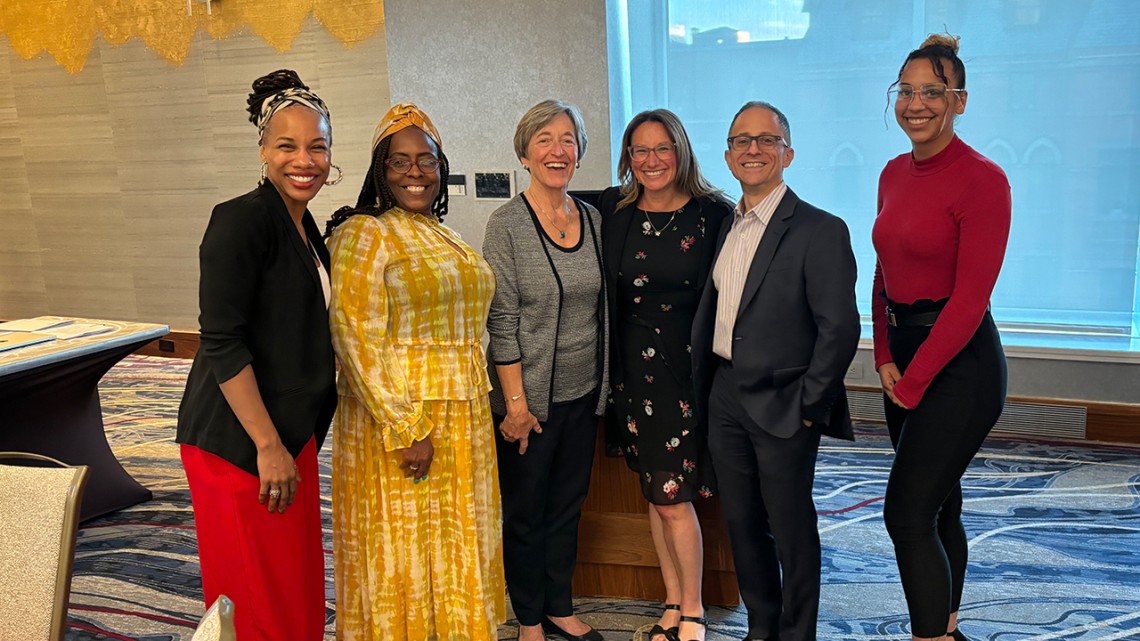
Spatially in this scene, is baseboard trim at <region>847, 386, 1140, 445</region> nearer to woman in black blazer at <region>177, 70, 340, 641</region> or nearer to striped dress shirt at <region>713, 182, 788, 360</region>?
striped dress shirt at <region>713, 182, 788, 360</region>

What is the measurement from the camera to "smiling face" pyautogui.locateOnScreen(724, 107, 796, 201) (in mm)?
2289

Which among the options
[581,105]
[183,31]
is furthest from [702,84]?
[183,31]

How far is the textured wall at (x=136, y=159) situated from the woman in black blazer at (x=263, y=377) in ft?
13.0

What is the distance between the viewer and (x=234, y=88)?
20.5ft

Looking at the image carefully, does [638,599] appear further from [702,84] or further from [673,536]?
[702,84]

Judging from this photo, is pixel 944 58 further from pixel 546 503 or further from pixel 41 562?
pixel 41 562

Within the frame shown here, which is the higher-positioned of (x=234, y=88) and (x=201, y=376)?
(x=234, y=88)

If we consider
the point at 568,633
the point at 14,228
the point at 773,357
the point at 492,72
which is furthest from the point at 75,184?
the point at 773,357

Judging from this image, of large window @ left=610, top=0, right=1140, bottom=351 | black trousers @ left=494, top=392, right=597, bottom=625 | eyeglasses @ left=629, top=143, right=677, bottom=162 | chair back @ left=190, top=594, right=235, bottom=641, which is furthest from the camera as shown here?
large window @ left=610, top=0, right=1140, bottom=351

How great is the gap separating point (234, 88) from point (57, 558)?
5318mm

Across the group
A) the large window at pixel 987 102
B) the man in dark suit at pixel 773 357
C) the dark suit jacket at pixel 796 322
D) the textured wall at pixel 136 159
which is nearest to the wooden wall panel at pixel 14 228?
the textured wall at pixel 136 159

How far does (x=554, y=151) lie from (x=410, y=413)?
31.4 inches

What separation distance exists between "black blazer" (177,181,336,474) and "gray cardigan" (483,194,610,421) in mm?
512

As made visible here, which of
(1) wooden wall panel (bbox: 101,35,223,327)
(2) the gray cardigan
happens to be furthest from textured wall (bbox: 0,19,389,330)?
(2) the gray cardigan
